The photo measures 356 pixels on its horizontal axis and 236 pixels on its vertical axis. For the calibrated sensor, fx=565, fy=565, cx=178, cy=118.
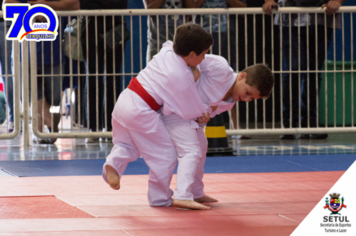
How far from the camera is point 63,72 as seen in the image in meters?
5.98

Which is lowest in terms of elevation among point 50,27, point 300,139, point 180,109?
point 300,139

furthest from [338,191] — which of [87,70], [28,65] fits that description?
[28,65]

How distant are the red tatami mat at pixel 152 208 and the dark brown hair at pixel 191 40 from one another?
2.71ft

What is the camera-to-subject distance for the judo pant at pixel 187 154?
2.87 m

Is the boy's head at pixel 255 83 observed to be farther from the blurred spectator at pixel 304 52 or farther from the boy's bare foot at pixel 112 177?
the blurred spectator at pixel 304 52

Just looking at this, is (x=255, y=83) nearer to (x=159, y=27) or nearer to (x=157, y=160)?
(x=157, y=160)

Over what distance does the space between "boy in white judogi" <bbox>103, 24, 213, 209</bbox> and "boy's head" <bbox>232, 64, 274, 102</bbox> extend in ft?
0.79

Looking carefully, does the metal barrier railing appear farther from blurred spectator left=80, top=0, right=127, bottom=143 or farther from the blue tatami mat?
the blue tatami mat

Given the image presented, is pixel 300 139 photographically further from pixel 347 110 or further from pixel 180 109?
pixel 180 109

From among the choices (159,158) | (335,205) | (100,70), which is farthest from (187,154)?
(100,70)

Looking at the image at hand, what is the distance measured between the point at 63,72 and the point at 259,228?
3951mm

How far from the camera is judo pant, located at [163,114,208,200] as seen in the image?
9.41 ft

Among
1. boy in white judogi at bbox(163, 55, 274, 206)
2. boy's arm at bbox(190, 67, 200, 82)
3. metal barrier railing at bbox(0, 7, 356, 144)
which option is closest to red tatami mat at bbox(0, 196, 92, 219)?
boy in white judogi at bbox(163, 55, 274, 206)

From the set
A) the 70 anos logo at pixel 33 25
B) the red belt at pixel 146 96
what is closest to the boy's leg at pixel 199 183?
the red belt at pixel 146 96
